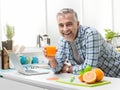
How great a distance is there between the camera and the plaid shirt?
187 centimetres

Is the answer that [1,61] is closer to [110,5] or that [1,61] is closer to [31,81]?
[31,81]

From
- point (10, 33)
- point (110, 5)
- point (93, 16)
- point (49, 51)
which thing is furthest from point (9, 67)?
point (110, 5)

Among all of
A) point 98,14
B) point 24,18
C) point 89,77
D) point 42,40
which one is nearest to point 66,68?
point 89,77

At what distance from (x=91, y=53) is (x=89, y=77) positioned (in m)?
0.48

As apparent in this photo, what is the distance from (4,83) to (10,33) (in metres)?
1.36

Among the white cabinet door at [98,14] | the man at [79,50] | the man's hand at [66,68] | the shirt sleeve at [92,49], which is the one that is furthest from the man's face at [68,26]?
the white cabinet door at [98,14]

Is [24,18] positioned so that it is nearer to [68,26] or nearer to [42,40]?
[42,40]

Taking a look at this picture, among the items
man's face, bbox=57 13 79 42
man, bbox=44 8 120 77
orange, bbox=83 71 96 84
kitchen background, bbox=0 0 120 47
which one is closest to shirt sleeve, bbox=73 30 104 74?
man, bbox=44 8 120 77

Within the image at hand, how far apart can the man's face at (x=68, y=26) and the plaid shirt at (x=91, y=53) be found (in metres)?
0.05

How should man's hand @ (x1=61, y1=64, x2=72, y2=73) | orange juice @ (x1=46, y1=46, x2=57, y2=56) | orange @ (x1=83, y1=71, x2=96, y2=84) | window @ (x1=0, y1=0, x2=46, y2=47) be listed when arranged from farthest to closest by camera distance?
1. window @ (x1=0, y1=0, x2=46, y2=47)
2. man's hand @ (x1=61, y1=64, x2=72, y2=73)
3. orange juice @ (x1=46, y1=46, x2=57, y2=56)
4. orange @ (x1=83, y1=71, x2=96, y2=84)

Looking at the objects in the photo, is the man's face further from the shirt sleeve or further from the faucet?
the faucet

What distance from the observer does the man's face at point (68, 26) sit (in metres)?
1.93

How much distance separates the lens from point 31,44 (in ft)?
12.3

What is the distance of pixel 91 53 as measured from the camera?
185 cm
